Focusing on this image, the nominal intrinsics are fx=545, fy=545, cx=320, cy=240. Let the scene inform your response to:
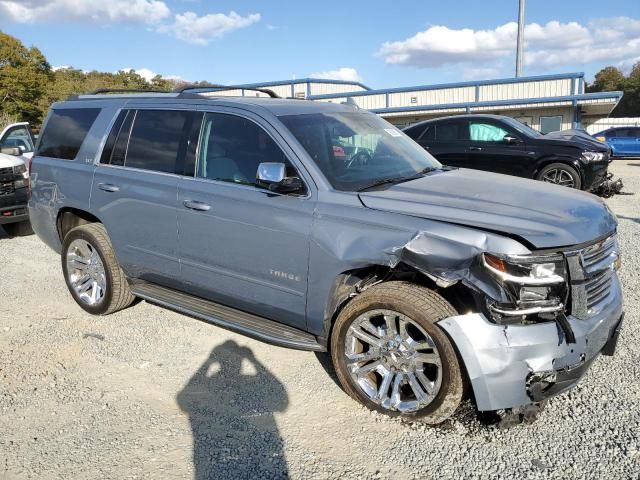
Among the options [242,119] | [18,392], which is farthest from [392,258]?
[18,392]

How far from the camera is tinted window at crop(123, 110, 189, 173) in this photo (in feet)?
14.4

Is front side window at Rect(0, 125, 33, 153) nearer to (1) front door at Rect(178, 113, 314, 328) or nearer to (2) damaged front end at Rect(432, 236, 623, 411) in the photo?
(1) front door at Rect(178, 113, 314, 328)

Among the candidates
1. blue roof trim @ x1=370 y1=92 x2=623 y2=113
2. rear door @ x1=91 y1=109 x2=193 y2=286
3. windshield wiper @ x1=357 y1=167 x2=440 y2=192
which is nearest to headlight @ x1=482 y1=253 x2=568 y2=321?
windshield wiper @ x1=357 y1=167 x2=440 y2=192

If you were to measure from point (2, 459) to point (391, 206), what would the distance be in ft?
8.76

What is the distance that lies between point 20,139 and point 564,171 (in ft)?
33.3

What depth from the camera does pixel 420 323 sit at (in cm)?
311

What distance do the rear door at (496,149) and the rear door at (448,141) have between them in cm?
13

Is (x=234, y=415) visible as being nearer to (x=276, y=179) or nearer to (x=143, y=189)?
(x=276, y=179)

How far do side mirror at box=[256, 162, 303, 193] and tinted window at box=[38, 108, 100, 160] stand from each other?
94.5 inches

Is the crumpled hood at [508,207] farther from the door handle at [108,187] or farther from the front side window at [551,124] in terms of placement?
the front side window at [551,124]

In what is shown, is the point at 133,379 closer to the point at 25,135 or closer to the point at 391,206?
the point at 391,206

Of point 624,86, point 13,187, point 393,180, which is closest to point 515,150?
point 393,180

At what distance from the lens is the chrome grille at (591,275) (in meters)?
2.96

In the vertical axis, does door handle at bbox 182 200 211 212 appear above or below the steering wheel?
below
